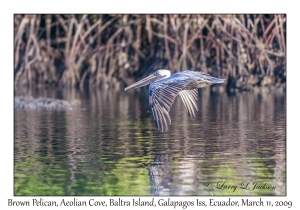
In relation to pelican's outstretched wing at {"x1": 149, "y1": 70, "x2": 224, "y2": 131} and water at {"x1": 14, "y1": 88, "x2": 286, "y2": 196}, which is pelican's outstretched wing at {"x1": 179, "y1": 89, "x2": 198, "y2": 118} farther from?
water at {"x1": 14, "y1": 88, "x2": 286, "y2": 196}

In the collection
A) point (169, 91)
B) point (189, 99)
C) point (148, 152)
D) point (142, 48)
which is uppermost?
point (142, 48)

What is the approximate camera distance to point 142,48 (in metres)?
32.9

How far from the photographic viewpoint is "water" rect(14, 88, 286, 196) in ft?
35.0

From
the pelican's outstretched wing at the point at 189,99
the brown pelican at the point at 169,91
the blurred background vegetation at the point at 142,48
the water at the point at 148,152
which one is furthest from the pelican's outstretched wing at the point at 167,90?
the blurred background vegetation at the point at 142,48

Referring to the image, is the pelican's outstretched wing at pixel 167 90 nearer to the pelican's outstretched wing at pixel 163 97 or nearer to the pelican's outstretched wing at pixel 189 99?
the pelican's outstretched wing at pixel 163 97

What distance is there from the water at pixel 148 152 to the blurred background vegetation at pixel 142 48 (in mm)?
8168

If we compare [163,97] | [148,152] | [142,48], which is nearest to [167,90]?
[163,97]

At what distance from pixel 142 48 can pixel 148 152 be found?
19819mm

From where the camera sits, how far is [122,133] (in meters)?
15.9

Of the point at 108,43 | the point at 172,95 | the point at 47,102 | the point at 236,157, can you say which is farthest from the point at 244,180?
the point at 108,43

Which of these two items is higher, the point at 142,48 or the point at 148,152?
the point at 142,48

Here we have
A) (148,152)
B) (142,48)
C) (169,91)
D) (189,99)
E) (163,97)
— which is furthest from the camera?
(142,48)

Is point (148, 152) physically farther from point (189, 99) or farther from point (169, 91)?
point (189, 99)

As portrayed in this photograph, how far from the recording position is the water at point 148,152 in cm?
1068
